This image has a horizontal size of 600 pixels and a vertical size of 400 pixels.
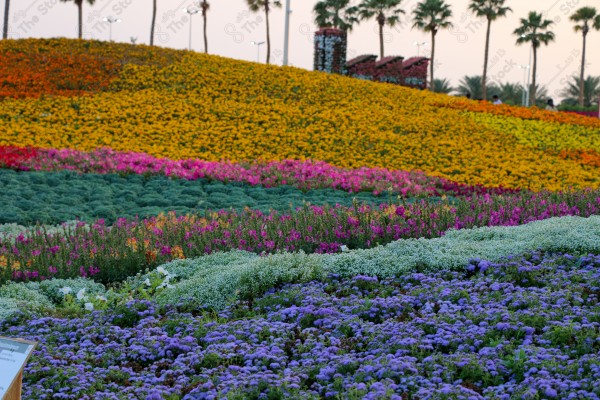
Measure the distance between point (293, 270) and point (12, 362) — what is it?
3.55 m

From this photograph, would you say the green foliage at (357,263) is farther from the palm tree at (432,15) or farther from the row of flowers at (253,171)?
the palm tree at (432,15)

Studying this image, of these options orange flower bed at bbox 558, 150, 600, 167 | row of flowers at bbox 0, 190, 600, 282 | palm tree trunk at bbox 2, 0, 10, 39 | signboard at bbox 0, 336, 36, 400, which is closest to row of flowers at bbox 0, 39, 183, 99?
palm tree trunk at bbox 2, 0, 10, 39

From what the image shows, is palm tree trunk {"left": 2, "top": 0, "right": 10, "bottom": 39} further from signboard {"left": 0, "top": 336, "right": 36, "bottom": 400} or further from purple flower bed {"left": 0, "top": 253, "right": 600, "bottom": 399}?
signboard {"left": 0, "top": 336, "right": 36, "bottom": 400}

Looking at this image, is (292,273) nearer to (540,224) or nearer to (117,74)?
(540,224)

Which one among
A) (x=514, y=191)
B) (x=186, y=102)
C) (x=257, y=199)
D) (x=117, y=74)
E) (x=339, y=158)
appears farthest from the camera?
(x=117, y=74)

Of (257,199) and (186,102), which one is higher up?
(186,102)

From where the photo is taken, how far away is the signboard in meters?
4.73

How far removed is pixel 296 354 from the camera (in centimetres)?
616

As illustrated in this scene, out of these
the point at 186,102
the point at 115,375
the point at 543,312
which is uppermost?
the point at 186,102

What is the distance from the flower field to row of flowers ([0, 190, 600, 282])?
0.10ft

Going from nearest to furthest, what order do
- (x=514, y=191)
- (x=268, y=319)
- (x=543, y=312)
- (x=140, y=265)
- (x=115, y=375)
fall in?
(x=115, y=375), (x=543, y=312), (x=268, y=319), (x=140, y=265), (x=514, y=191)

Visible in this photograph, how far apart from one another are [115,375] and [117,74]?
2474 centimetres

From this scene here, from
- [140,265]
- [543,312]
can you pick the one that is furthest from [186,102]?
[543,312]

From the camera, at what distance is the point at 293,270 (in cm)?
801
